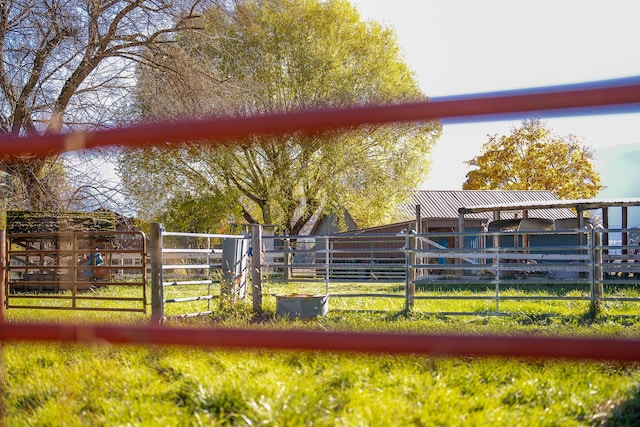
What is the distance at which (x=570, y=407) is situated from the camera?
276cm

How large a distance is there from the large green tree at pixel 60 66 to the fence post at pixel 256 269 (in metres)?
2.68

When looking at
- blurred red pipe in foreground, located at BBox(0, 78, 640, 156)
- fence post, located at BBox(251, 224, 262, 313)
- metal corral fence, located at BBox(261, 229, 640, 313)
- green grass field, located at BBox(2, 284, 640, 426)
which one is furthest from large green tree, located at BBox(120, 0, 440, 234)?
blurred red pipe in foreground, located at BBox(0, 78, 640, 156)

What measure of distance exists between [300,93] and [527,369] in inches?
816

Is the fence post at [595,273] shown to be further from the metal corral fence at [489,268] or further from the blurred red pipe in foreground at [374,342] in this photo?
the blurred red pipe in foreground at [374,342]

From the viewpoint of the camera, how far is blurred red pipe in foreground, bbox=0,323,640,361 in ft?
2.95

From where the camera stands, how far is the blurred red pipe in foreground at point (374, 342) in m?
0.90

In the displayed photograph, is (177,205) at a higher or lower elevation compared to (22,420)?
higher

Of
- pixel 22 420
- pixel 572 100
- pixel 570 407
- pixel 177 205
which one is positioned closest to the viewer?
pixel 572 100

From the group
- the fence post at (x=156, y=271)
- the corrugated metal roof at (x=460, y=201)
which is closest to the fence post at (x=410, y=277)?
the fence post at (x=156, y=271)

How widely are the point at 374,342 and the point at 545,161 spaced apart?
133 ft

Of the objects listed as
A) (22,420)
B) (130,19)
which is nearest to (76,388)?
(22,420)

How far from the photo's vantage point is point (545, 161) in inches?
1547

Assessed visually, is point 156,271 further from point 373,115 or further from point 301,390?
point 373,115

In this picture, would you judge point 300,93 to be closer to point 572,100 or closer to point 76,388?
point 76,388
